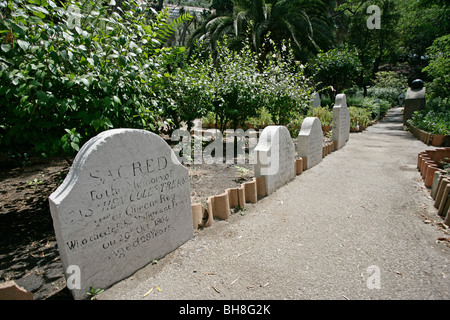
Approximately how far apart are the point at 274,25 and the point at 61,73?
1202 cm

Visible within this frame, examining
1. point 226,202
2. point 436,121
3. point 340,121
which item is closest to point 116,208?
point 226,202

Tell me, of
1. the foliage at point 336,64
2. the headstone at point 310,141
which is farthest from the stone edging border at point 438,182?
the foliage at point 336,64

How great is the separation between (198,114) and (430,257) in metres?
4.27

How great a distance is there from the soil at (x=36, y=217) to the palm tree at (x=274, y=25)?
8.54 meters

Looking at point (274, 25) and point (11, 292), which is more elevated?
point (274, 25)

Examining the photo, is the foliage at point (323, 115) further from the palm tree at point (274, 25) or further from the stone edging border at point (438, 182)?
the stone edging border at point (438, 182)

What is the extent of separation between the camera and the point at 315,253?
9.45ft

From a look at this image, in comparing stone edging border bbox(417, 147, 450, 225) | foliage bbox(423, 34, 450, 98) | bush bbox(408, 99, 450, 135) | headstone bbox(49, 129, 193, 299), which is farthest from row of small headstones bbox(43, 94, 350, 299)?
foliage bbox(423, 34, 450, 98)

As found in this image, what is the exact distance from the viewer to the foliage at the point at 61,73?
7.64 feet

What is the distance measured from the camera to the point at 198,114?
5.49m

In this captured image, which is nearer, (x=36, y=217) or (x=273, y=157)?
(x=36, y=217)

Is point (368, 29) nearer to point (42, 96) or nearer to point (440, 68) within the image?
point (440, 68)

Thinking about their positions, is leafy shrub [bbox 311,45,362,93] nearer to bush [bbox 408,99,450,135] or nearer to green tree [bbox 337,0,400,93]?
bush [bbox 408,99,450,135]
